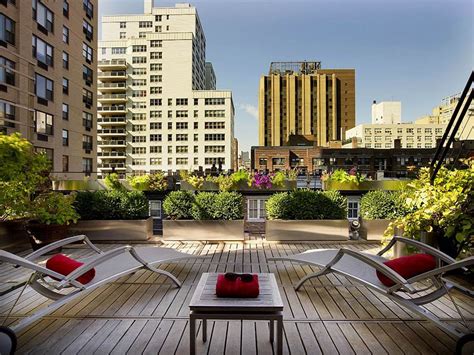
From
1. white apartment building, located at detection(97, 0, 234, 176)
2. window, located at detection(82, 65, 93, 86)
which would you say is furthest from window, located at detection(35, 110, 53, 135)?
white apartment building, located at detection(97, 0, 234, 176)

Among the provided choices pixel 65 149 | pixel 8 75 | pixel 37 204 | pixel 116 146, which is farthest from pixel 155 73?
pixel 37 204

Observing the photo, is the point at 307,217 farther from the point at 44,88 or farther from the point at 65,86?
the point at 65,86

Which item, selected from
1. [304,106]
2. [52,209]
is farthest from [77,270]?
[304,106]

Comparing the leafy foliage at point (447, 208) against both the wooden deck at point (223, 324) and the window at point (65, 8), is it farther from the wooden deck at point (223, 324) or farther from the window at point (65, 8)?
the window at point (65, 8)

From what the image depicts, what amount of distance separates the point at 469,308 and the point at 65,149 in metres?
24.8

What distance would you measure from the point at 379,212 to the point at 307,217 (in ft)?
4.32

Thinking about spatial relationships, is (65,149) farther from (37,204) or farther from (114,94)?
(114,94)

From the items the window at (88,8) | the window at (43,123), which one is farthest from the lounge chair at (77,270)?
the window at (88,8)

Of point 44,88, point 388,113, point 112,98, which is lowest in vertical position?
point 44,88

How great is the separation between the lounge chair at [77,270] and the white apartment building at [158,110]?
50677 millimetres

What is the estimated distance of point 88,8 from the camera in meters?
27.0

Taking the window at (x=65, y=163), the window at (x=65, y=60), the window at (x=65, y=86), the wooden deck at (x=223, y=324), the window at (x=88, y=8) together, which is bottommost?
the wooden deck at (x=223, y=324)

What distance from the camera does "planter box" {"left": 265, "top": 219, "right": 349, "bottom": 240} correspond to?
6.24m

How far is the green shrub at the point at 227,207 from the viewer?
636cm
